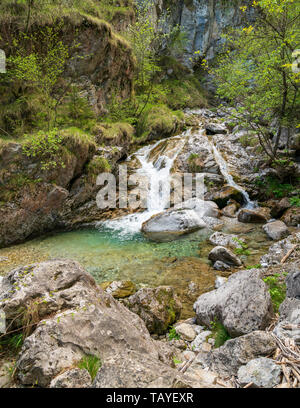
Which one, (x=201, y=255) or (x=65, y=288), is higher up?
(x=65, y=288)

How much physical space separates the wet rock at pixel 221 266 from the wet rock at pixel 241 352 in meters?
3.68

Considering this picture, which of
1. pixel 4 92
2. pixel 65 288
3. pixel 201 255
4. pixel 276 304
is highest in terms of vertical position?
pixel 4 92

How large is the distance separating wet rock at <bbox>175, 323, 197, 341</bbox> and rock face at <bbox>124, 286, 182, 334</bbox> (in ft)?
0.92

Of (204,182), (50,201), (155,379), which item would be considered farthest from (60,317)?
(204,182)

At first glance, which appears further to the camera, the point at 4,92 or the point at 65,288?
the point at 4,92

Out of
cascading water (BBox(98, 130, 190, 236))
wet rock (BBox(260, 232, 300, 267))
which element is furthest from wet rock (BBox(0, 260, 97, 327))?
cascading water (BBox(98, 130, 190, 236))

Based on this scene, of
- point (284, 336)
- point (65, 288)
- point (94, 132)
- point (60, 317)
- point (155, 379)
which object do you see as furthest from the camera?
point (94, 132)

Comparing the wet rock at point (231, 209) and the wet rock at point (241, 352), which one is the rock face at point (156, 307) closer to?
the wet rock at point (241, 352)

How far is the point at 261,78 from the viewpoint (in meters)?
8.01

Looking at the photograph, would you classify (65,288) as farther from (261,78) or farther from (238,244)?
(261,78)

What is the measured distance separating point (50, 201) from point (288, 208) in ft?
31.7

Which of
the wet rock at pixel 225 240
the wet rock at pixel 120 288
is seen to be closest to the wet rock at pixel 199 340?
the wet rock at pixel 120 288

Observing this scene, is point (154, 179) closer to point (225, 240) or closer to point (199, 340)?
point (225, 240)

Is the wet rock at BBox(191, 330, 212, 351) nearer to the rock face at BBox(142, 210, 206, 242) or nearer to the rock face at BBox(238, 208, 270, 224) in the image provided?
the rock face at BBox(142, 210, 206, 242)
